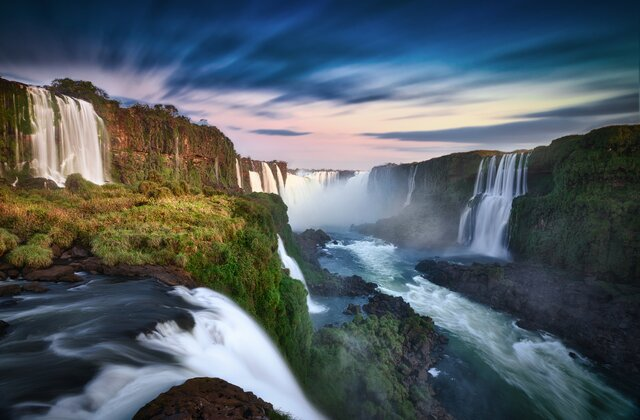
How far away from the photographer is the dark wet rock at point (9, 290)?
684cm

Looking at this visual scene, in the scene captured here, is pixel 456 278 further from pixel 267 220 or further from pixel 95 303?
pixel 95 303

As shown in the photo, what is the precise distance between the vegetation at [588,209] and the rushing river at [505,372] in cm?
1051

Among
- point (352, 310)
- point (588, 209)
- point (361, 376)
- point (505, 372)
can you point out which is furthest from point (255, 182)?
point (361, 376)

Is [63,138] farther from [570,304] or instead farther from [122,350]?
[570,304]

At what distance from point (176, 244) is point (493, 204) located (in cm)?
4114

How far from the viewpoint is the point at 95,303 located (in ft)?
22.2

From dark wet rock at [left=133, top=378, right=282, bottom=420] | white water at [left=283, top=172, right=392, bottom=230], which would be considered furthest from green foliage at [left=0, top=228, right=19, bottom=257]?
white water at [left=283, top=172, right=392, bottom=230]

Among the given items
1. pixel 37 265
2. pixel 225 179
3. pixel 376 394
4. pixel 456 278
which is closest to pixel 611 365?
pixel 456 278

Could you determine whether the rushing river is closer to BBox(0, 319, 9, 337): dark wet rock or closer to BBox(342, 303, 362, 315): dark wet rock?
BBox(342, 303, 362, 315): dark wet rock

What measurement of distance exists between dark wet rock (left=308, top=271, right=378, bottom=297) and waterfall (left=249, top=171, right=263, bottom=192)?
4012 cm

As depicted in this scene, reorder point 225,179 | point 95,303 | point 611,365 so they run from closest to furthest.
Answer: point 95,303 → point 611,365 → point 225,179

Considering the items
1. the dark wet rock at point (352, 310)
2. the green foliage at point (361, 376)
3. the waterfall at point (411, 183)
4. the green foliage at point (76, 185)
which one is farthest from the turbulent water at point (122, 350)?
the waterfall at point (411, 183)

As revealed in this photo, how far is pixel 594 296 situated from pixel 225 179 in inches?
1964

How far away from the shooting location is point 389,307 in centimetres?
2152
